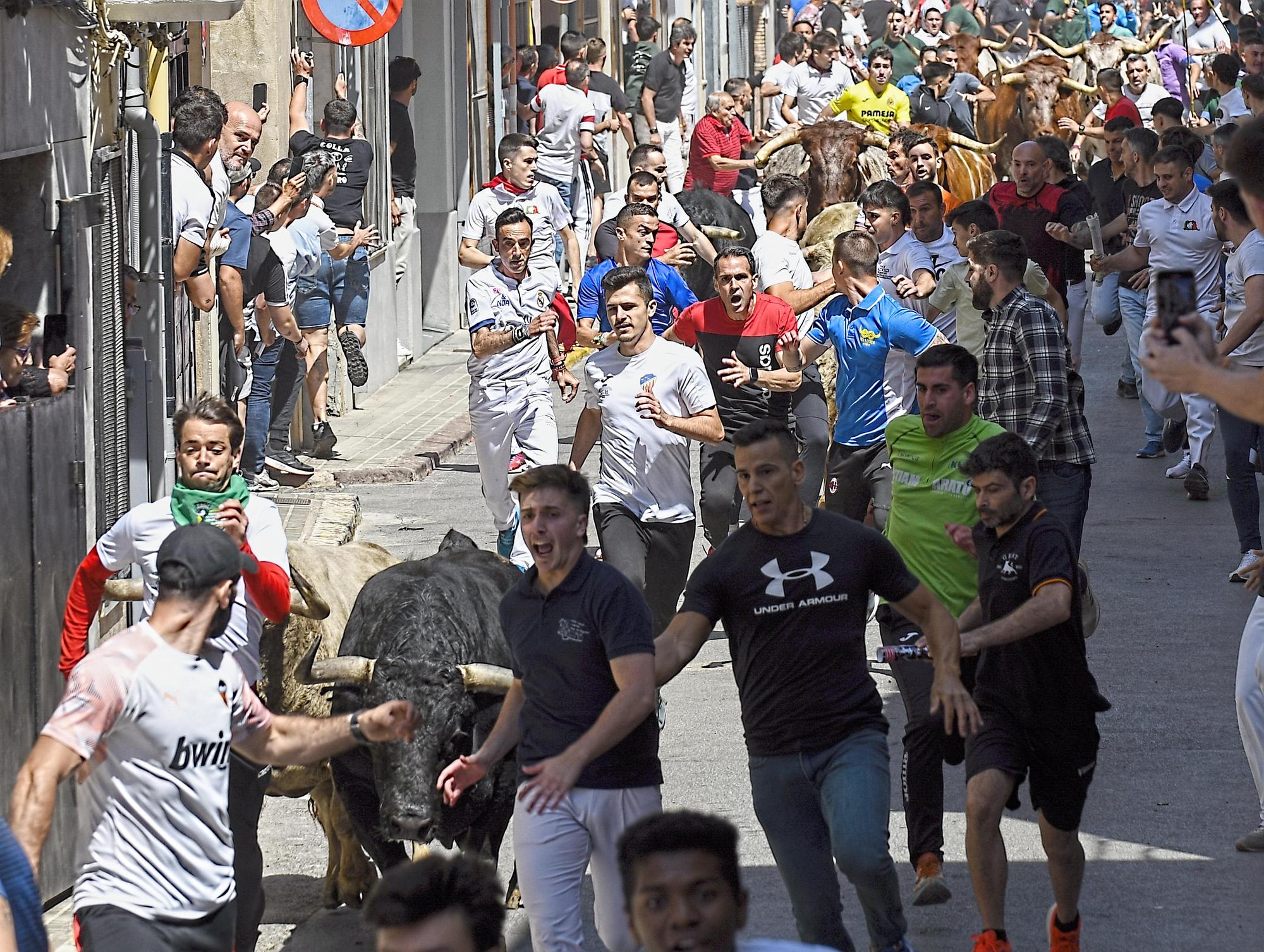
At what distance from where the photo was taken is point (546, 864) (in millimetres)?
5988

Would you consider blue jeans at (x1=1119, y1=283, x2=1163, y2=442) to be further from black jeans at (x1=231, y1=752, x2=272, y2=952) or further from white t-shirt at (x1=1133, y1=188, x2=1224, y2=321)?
black jeans at (x1=231, y1=752, x2=272, y2=952)

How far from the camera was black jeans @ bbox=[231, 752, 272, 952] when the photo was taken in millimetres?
6391

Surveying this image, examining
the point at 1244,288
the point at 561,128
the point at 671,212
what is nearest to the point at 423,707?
the point at 1244,288

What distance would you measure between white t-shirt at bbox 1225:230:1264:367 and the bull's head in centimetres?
476

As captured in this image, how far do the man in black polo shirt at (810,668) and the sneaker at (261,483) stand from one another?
8391 millimetres

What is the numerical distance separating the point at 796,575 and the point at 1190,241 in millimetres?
7937

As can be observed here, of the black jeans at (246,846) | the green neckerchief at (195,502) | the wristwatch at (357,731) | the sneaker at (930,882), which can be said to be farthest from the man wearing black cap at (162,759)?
the sneaker at (930,882)

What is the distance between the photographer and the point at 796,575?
6.28 m

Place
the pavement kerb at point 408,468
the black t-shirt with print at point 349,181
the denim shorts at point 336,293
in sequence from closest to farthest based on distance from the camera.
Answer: the pavement kerb at point 408,468
the denim shorts at point 336,293
the black t-shirt with print at point 349,181

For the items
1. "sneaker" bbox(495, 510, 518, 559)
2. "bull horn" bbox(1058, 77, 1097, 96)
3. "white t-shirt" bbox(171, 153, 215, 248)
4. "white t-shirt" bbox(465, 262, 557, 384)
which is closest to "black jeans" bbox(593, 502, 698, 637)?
"sneaker" bbox(495, 510, 518, 559)

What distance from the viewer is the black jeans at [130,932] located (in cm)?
527

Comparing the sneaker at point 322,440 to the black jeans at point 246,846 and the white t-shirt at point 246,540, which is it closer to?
the white t-shirt at point 246,540

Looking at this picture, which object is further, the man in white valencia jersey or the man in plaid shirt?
the man in white valencia jersey

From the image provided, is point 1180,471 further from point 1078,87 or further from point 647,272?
point 1078,87
